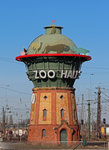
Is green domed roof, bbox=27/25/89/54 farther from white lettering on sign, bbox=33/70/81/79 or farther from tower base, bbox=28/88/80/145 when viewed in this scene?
tower base, bbox=28/88/80/145

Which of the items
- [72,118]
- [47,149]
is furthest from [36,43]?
[47,149]

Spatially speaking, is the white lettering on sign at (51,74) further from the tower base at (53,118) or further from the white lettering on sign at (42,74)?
the tower base at (53,118)

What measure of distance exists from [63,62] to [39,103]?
31.0ft

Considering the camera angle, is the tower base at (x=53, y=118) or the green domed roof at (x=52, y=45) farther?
the green domed roof at (x=52, y=45)

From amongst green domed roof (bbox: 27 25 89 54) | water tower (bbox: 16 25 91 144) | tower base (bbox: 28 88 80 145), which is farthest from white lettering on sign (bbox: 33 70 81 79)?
green domed roof (bbox: 27 25 89 54)

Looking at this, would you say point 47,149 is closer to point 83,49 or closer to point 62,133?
point 62,133

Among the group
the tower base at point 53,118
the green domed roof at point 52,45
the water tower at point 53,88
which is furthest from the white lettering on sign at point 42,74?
the green domed roof at point 52,45

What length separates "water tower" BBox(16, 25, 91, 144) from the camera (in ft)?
278

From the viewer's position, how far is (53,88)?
85.5 meters

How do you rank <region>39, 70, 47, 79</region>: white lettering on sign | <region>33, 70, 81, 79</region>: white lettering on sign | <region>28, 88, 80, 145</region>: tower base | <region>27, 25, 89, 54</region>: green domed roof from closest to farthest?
1. <region>28, 88, 80, 145</region>: tower base
2. <region>33, 70, 81, 79</region>: white lettering on sign
3. <region>39, 70, 47, 79</region>: white lettering on sign
4. <region>27, 25, 89, 54</region>: green domed roof

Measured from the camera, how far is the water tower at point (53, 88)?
84.9 meters

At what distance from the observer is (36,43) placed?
87.2 meters

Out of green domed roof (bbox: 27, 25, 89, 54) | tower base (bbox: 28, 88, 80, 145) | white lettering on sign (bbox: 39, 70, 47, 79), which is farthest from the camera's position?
green domed roof (bbox: 27, 25, 89, 54)

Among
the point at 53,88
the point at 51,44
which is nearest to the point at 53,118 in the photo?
the point at 53,88
